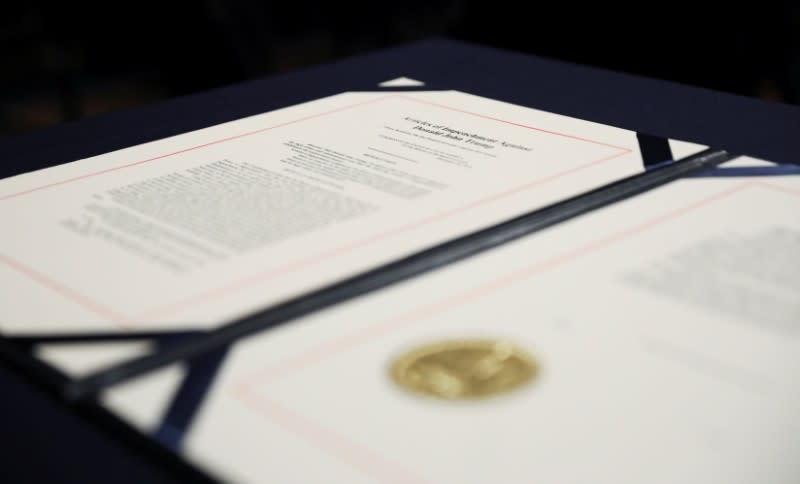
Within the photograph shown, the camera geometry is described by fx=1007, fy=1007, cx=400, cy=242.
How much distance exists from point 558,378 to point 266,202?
35 centimetres

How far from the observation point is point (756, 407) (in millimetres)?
551

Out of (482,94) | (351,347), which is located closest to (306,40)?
(482,94)

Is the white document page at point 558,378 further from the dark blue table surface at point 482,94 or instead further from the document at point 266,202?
the dark blue table surface at point 482,94

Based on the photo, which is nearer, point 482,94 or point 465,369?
point 465,369

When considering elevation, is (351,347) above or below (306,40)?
above

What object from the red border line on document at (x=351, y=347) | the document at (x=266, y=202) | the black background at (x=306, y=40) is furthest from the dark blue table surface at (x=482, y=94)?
the black background at (x=306, y=40)

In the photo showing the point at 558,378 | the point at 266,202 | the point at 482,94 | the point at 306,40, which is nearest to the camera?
the point at 558,378

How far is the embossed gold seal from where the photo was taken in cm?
57

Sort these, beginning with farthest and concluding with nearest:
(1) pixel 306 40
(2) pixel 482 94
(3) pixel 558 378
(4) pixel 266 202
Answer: (1) pixel 306 40 < (2) pixel 482 94 < (4) pixel 266 202 < (3) pixel 558 378

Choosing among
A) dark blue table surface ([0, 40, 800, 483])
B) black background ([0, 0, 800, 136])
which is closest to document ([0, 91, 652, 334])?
dark blue table surface ([0, 40, 800, 483])

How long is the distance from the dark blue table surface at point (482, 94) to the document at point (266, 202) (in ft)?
0.16

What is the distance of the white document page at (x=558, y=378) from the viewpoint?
509 millimetres

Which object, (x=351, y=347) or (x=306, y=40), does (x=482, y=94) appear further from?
(x=306, y=40)

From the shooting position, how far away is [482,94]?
47.1 inches
